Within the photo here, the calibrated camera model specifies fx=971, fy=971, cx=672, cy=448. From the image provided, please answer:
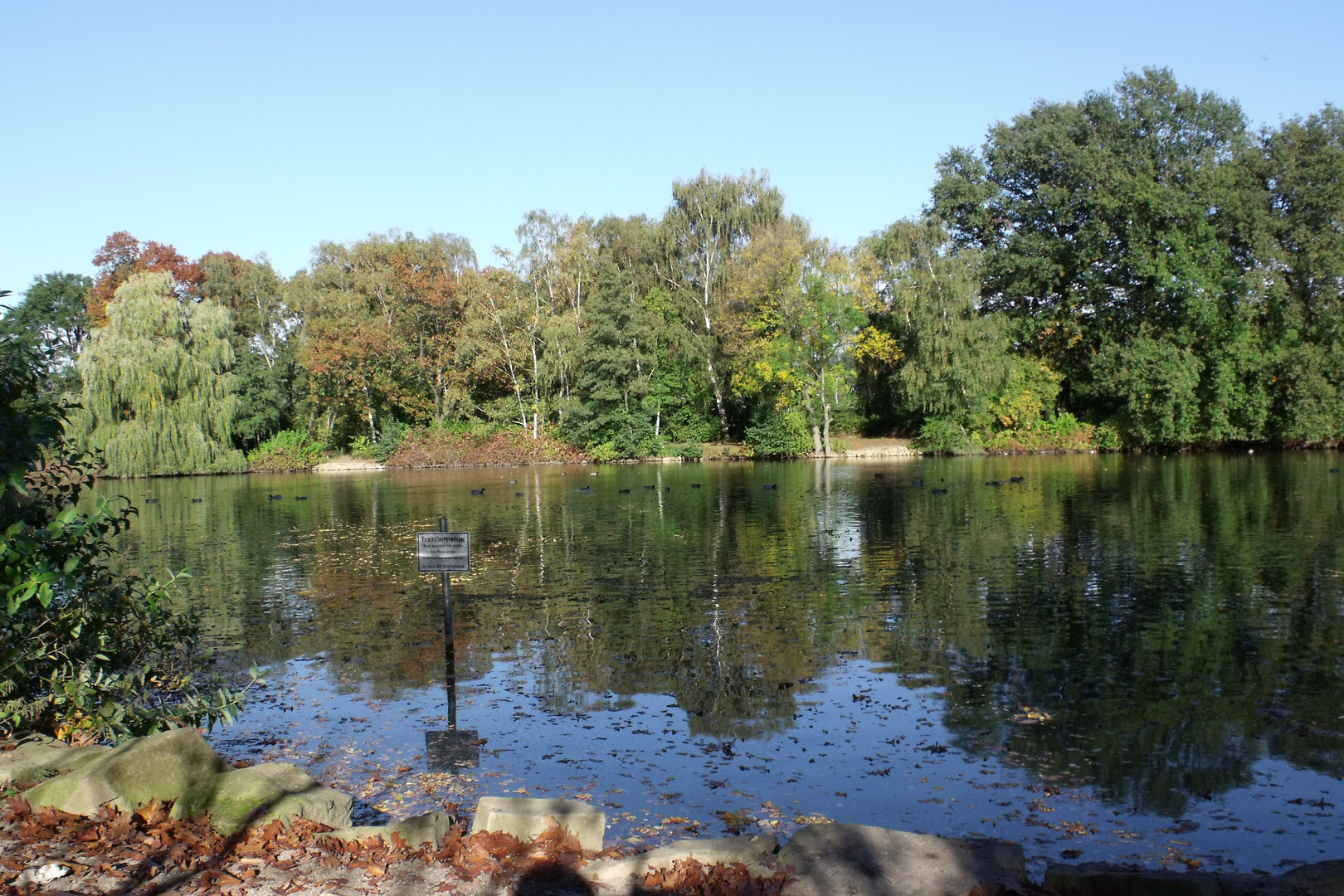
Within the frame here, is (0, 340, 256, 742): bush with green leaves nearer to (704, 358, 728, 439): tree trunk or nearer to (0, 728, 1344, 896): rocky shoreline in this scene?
(0, 728, 1344, 896): rocky shoreline

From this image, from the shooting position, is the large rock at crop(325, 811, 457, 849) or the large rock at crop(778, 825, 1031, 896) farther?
the large rock at crop(325, 811, 457, 849)

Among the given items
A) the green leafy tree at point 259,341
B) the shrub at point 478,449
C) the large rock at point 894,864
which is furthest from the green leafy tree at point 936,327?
the large rock at point 894,864

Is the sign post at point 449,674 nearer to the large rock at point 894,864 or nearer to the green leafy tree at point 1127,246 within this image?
the large rock at point 894,864

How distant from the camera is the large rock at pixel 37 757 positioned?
5.95 m

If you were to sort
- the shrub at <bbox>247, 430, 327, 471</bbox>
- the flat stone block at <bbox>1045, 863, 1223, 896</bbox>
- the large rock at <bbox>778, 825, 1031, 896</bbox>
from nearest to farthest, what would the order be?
the flat stone block at <bbox>1045, 863, 1223, 896</bbox>
the large rock at <bbox>778, 825, 1031, 896</bbox>
the shrub at <bbox>247, 430, 327, 471</bbox>

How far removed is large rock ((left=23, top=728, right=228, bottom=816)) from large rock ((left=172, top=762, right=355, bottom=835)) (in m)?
0.13

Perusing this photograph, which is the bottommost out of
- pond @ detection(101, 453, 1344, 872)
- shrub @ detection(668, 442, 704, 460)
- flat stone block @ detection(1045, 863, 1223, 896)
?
pond @ detection(101, 453, 1344, 872)

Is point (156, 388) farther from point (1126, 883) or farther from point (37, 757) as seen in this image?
point (1126, 883)

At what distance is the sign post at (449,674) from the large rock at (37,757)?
253cm

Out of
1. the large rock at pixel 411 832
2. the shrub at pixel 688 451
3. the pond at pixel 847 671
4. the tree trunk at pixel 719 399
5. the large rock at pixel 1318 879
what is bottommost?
the pond at pixel 847 671

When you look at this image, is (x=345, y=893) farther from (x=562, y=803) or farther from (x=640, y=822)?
(x=640, y=822)

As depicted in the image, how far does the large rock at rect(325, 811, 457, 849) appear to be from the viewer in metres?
5.36

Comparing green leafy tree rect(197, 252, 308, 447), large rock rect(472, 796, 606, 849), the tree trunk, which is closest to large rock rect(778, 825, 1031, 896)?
large rock rect(472, 796, 606, 849)

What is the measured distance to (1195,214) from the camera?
48750 millimetres
